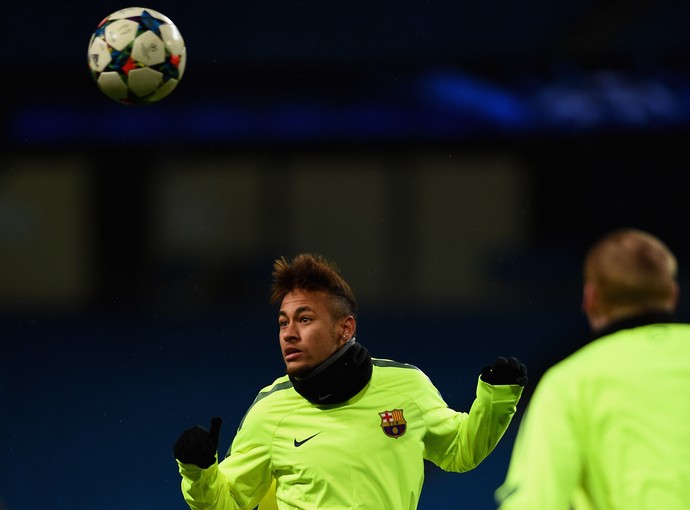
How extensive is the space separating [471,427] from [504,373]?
0.24m

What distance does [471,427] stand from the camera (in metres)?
4.04

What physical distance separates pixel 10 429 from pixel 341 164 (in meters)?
4.64

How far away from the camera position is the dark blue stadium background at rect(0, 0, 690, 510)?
11.3 m

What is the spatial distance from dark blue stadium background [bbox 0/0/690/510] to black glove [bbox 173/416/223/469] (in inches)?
274

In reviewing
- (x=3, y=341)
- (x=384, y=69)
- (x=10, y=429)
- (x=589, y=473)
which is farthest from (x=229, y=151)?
(x=589, y=473)

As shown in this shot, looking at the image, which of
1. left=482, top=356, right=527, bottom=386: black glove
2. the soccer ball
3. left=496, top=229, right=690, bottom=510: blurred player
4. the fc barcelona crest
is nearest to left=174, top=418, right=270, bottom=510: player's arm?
the fc barcelona crest

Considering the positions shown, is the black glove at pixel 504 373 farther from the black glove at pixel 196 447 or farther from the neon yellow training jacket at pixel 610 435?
the neon yellow training jacket at pixel 610 435

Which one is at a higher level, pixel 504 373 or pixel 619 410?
pixel 619 410

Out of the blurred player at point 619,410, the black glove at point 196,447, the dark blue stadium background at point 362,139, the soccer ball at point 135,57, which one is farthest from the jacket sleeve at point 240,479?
the dark blue stadium background at point 362,139

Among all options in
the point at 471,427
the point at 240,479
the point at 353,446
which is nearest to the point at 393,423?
the point at 353,446

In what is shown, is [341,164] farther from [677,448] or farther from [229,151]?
[677,448]

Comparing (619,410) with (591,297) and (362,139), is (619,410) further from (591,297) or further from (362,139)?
(362,139)

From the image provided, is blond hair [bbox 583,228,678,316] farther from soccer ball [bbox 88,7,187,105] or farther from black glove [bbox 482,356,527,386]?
soccer ball [bbox 88,7,187,105]

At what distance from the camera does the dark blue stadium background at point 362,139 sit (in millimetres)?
11344
